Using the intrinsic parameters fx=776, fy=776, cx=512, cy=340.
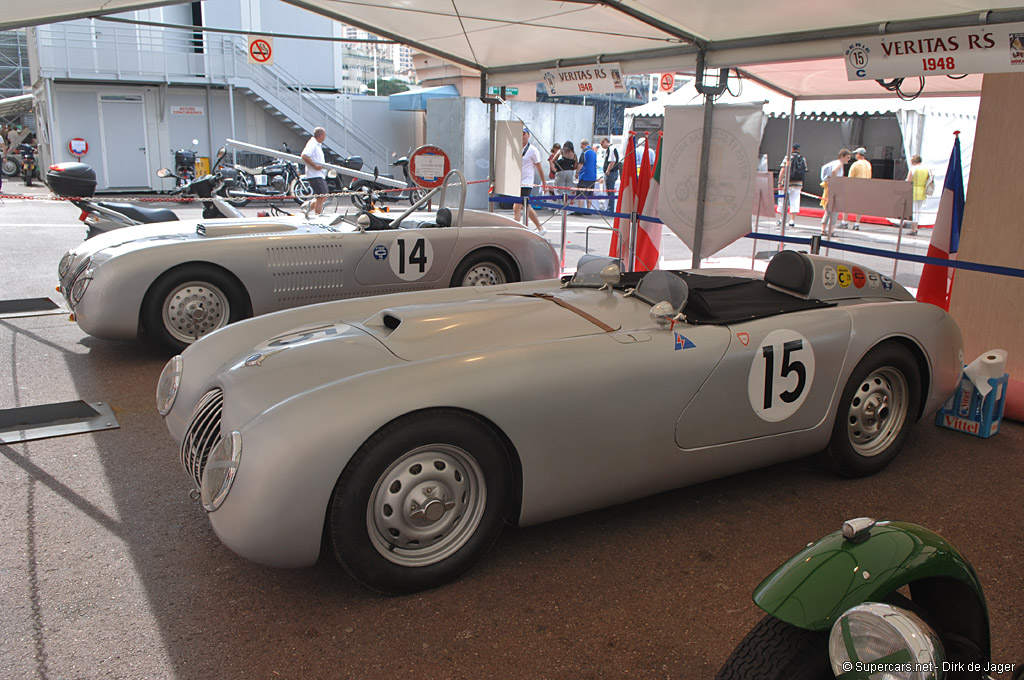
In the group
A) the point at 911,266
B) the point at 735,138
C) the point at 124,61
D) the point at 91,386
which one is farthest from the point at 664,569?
the point at 124,61

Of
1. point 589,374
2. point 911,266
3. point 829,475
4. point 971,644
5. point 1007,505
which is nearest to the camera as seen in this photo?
point 971,644

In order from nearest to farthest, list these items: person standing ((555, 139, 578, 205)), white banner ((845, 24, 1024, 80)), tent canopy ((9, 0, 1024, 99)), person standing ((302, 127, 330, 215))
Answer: white banner ((845, 24, 1024, 80)) < tent canopy ((9, 0, 1024, 99)) < person standing ((302, 127, 330, 215)) < person standing ((555, 139, 578, 205))

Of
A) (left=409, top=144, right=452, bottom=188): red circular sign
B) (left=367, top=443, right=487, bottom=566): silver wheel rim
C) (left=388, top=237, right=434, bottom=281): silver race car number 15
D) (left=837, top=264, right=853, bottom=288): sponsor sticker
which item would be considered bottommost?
(left=367, top=443, right=487, bottom=566): silver wheel rim

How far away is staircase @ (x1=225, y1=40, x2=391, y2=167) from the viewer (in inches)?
918

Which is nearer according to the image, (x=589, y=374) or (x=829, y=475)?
(x=589, y=374)

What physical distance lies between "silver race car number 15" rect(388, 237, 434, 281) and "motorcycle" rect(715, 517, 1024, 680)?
4.91 metres

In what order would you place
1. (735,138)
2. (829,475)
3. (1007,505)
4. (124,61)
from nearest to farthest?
1. (1007,505)
2. (829,475)
3. (735,138)
4. (124,61)

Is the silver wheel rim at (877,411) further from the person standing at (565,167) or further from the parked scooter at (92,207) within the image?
the person standing at (565,167)

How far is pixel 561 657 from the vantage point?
8.09 ft

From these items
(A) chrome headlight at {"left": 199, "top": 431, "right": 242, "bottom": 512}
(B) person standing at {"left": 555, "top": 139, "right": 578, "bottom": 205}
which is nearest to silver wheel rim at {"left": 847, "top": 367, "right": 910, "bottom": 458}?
(A) chrome headlight at {"left": 199, "top": 431, "right": 242, "bottom": 512}

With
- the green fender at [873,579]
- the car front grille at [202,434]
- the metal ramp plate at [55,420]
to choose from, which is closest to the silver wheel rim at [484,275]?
the metal ramp plate at [55,420]

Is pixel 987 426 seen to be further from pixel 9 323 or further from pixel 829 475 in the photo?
pixel 9 323

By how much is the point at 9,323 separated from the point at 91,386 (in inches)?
86.0

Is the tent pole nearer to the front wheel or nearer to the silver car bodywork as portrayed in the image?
the silver car bodywork
